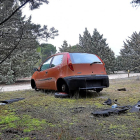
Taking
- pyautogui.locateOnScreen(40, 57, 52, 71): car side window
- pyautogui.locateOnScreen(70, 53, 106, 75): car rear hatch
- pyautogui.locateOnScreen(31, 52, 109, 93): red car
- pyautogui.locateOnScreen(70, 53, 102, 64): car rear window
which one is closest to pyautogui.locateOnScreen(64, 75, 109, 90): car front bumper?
pyautogui.locateOnScreen(31, 52, 109, 93): red car

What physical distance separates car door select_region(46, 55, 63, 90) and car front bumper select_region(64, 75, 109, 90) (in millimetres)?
609

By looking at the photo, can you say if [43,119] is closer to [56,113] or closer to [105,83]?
[56,113]

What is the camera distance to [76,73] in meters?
4.89

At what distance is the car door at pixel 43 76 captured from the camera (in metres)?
6.14

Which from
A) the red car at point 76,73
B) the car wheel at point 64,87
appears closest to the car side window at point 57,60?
the red car at point 76,73

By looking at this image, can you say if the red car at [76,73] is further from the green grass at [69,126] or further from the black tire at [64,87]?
the green grass at [69,126]

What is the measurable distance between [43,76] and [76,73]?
191cm

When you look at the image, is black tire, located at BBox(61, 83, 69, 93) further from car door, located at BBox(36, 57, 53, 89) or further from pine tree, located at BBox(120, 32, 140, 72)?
pine tree, located at BBox(120, 32, 140, 72)

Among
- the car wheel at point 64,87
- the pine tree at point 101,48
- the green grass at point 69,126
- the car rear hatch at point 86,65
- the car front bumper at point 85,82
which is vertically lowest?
the green grass at point 69,126

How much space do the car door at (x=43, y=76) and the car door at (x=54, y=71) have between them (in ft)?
0.60

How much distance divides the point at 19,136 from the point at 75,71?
9.99 feet

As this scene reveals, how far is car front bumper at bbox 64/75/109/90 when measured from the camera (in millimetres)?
4754

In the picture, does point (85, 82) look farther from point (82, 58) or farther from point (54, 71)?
point (54, 71)

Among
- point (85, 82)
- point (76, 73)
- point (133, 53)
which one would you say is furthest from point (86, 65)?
point (133, 53)
